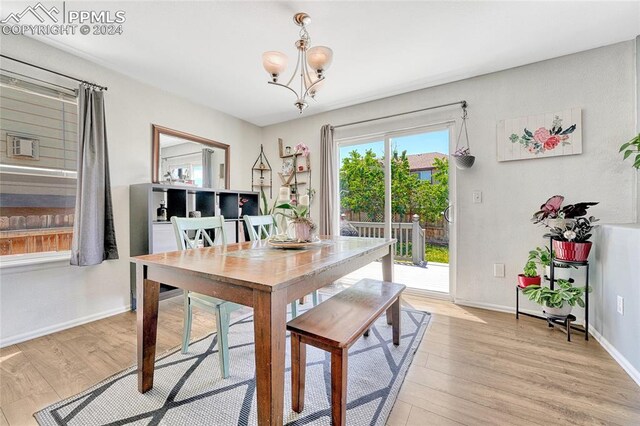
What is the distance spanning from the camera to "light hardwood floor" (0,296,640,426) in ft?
4.45

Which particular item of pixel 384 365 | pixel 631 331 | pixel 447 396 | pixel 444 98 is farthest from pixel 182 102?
pixel 631 331

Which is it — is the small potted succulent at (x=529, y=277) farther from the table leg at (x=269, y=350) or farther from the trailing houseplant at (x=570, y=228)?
the table leg at (x=269, y=350)

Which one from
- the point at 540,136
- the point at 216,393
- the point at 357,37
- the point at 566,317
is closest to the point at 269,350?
the point at 216,393

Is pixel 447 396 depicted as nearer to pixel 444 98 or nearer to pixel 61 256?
pixel 444 98

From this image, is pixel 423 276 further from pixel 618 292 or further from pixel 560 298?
pixel 618 292

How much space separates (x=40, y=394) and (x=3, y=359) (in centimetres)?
74

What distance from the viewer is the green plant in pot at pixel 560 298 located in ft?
6.87

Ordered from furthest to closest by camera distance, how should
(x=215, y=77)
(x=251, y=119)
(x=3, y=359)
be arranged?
1. (x=251, y=119)
2. (x=215, y=77)
3. (x=3, y=359)

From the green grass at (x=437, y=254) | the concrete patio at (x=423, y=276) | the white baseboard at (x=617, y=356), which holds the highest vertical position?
the green grass at (x=437, y=254)

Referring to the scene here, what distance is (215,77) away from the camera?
2.85 m

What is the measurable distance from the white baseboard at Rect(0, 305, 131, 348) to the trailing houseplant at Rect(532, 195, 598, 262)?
4.08 meters

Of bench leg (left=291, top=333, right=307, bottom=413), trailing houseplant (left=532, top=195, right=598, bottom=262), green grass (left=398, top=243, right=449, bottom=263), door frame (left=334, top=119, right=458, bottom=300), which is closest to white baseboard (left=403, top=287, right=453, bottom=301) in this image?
door frame (left=334, top=119, right=458, bottom=300)

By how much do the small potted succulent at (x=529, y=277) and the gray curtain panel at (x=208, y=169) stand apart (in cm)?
370

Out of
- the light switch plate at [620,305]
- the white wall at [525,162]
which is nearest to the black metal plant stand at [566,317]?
the light switch plate at [620,305]
